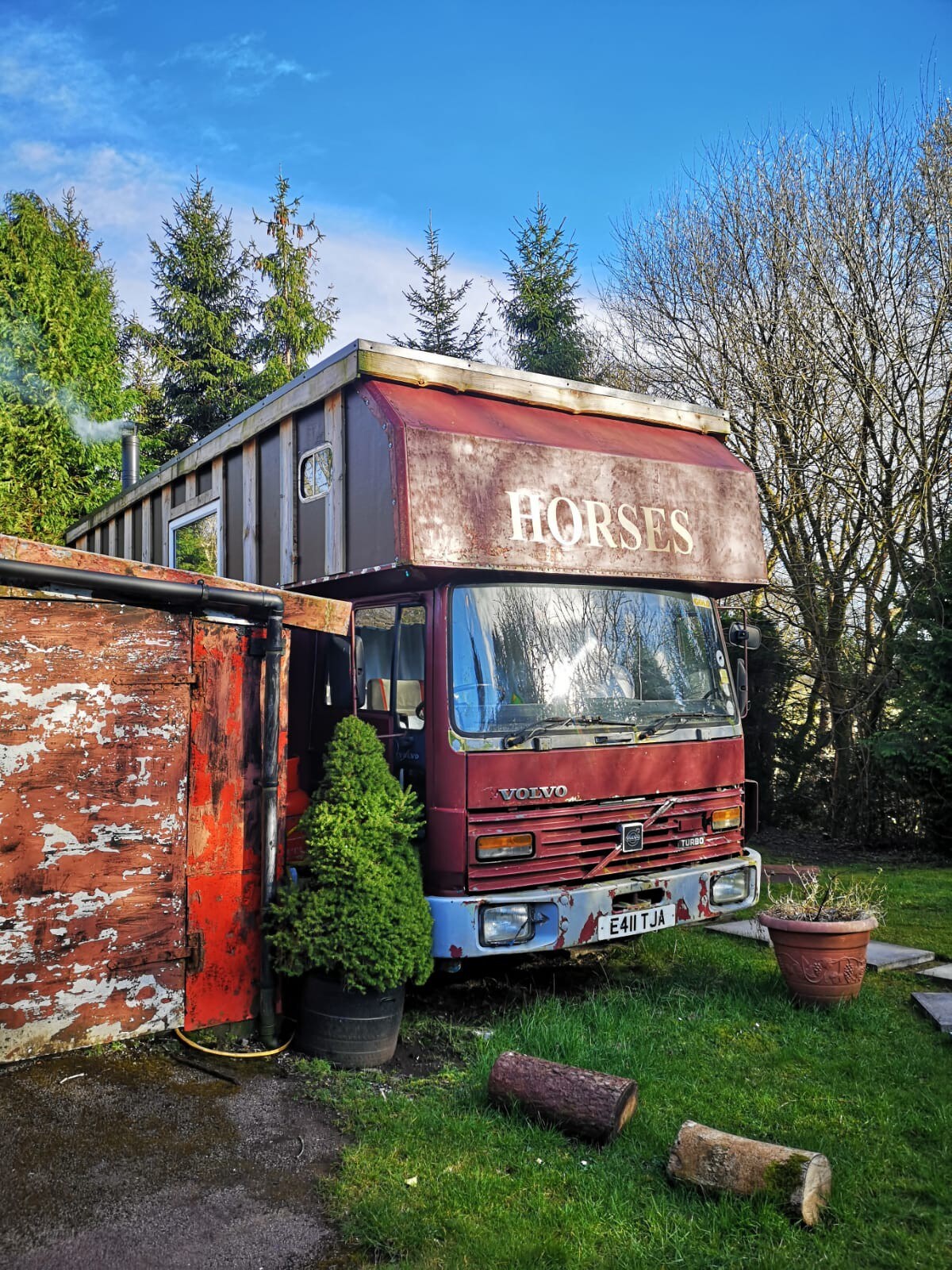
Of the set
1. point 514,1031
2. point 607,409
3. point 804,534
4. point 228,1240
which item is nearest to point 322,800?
point 514,1031

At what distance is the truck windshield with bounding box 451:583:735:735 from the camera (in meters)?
5.11

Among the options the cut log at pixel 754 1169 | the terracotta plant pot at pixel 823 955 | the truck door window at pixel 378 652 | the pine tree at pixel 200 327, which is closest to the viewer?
the cut log at pixel 754 1169

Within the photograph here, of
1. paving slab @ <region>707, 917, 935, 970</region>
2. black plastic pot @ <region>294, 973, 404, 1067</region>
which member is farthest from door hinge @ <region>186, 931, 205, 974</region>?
paving slab @ <region>707, 917, 935, 970</region>

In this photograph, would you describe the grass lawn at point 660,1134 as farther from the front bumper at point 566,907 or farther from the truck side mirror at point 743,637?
the truck side mirror at point 743,637

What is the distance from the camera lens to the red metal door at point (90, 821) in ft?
14.2

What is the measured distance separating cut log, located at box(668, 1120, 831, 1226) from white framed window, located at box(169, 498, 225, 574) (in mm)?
5239

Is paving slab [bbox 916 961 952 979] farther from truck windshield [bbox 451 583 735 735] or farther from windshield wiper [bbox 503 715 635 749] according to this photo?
windshield wiper [bbox 503 715 635 749]

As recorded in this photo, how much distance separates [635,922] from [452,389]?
3174mm

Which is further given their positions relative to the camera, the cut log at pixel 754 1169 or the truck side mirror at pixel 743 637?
the truck side mirror at pixel 743 637

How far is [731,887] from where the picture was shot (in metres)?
5.85

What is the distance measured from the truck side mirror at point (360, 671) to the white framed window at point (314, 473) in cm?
92

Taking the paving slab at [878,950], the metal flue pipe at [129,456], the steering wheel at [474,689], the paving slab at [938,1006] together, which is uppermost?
the metal flue pipe at [129,456]

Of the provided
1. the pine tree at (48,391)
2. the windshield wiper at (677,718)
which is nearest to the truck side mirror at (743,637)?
the windshield wiper at (677,718)

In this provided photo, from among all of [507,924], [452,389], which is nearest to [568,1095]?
[507,924]
